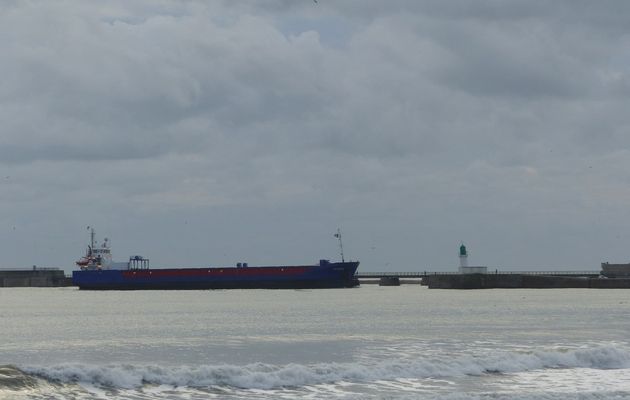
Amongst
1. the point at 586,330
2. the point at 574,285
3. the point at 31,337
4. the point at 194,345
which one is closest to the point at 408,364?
the point at 194,345

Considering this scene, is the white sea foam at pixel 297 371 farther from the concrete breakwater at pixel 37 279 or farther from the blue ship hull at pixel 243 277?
the concrete breakwater at pixel 37 279

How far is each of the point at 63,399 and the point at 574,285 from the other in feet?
340

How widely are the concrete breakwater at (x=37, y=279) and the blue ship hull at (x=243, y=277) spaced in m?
51.2

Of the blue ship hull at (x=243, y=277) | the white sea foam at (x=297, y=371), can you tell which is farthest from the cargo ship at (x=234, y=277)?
the white sea foam at (x=297, y=371)

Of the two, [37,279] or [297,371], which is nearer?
[297,371]

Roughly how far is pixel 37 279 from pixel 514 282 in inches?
4276

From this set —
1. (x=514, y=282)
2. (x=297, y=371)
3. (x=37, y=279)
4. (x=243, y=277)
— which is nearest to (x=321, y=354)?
(x=297, y=371)

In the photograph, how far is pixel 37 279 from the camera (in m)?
193

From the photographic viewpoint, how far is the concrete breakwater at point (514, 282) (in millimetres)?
123125

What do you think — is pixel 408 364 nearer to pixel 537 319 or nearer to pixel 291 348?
pixel 291 348

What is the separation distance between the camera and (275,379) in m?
30.5

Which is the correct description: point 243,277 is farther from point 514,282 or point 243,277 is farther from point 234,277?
point 514,282

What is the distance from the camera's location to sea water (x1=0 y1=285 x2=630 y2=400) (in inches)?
1143

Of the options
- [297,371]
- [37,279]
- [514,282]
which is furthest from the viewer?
[37,279]
